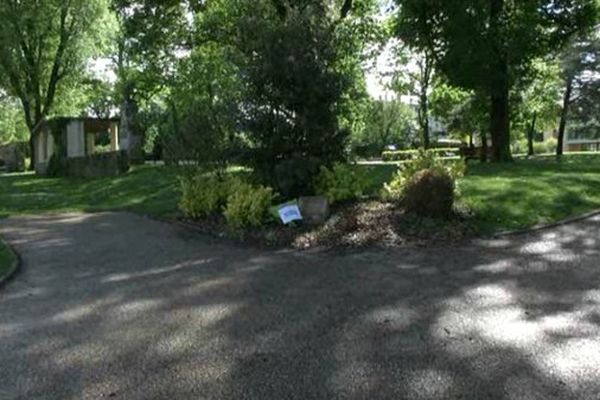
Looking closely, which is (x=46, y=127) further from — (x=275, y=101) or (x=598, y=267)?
(x=598, y=267)

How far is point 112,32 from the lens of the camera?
4278 centimetres

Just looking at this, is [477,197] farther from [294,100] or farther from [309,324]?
[309,324]

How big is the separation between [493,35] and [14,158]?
38.5 meters

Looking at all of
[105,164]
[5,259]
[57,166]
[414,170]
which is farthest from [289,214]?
[57,166]

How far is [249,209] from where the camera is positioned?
38.7 ft

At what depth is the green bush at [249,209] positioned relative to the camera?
11.7 m

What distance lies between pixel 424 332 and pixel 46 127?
1395 inches

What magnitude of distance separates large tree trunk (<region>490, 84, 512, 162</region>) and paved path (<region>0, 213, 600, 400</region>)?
51.5ft

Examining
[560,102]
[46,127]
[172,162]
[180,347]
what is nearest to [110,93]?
[46,127]

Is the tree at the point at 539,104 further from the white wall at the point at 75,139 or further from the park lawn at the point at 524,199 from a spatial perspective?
the white wall at the point at 75,139

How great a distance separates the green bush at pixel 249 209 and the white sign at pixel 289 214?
428 millimetres

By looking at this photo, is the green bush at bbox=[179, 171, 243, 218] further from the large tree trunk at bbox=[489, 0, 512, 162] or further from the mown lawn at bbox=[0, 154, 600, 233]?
the large tree trunk at bbox=[489, 0, 512, 162]

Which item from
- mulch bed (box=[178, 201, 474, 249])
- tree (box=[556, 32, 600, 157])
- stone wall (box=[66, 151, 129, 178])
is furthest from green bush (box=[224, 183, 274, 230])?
tree (box=[556, 32, 600, 157])

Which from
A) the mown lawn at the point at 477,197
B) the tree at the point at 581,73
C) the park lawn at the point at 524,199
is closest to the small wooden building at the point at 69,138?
the mown lawn at the point at 477,197
